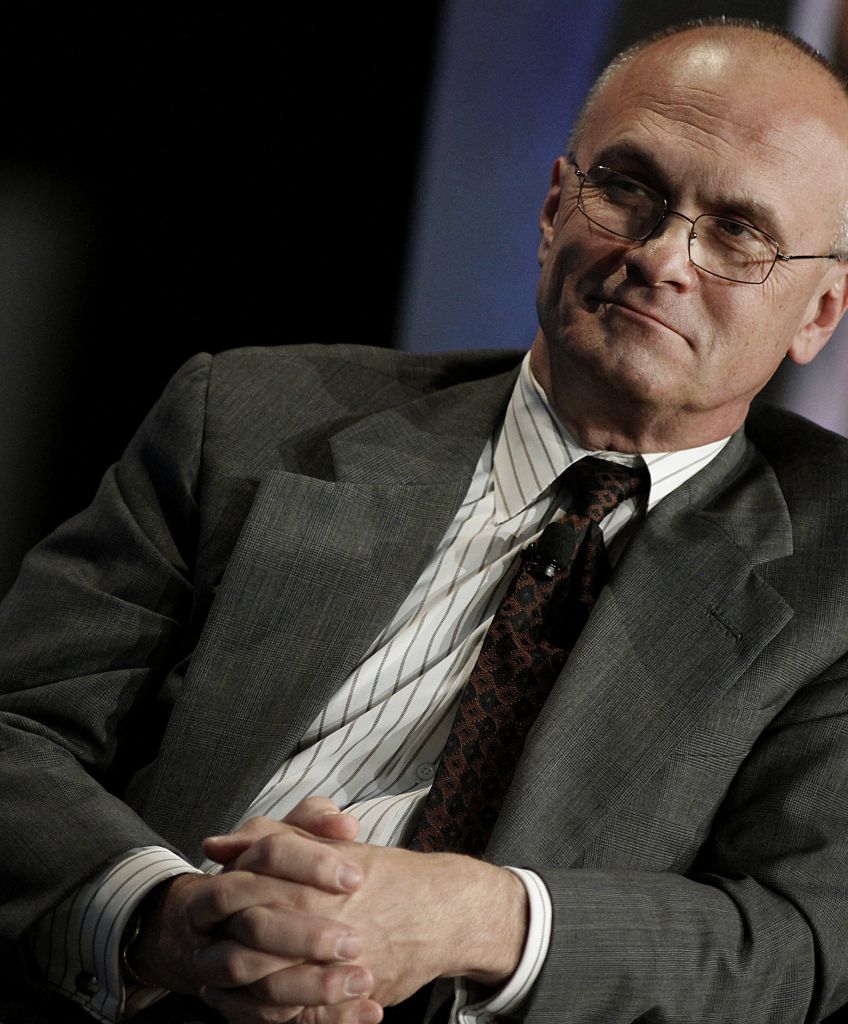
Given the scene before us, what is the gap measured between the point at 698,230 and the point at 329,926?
44.9 inches

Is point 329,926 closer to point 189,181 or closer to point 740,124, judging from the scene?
point 740,124

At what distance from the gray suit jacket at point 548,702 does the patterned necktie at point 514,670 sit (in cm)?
6

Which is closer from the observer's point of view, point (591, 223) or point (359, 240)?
point (591, 223)

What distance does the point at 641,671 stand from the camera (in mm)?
1712

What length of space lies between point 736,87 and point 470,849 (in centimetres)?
119

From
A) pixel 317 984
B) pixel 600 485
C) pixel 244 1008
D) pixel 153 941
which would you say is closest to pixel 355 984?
pixel 317 984

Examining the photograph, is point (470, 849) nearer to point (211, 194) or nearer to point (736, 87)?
point (736, 87)

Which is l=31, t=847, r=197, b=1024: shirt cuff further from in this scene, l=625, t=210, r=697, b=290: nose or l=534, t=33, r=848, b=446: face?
l=625, t=210, r=697, b=290: nose

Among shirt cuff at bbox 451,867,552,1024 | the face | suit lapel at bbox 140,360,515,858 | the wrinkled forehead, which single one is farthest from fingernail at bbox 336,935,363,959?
the wrinkled forehead

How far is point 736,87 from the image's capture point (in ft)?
6.16

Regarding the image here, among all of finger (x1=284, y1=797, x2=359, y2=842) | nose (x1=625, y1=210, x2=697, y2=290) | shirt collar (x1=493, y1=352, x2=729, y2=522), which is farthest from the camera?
shirt collar (x1=493, y1=352, x2=729, y2=522)

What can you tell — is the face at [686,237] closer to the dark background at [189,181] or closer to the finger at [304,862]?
the dark background at [189,181]

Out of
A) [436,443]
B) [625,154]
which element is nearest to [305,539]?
[436,443]

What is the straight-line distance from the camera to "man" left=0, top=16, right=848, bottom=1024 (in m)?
1.45
